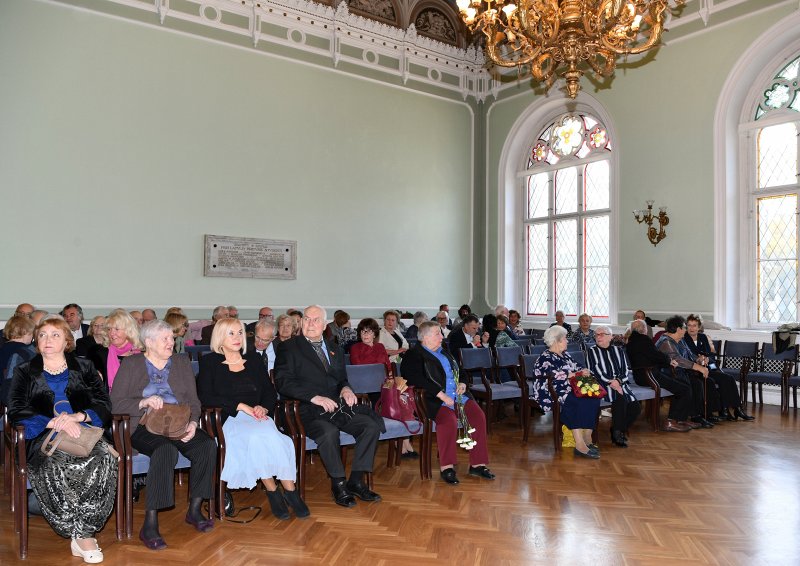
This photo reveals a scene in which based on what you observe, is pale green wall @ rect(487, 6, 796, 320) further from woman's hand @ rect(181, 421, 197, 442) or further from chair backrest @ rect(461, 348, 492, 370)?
woman's hand @ rect(181, 421, 197, 442)

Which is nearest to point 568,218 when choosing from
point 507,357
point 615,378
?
point 507,357

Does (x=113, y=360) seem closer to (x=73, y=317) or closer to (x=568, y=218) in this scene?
(x=73, y=317)

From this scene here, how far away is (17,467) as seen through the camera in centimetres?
389

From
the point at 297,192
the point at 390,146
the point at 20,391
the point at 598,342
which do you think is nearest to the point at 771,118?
the point at 598,342

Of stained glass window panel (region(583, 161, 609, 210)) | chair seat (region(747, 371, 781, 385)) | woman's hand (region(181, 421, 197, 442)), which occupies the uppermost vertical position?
stained glass window panel (region(583, 161, 609, 210))

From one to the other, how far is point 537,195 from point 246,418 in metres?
9.87

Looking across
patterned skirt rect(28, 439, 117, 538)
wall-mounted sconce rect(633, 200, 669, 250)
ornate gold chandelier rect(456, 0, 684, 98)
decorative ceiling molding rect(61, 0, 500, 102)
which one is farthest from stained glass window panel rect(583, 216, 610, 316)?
patterned skirt rect(28, 439, 117, 538)

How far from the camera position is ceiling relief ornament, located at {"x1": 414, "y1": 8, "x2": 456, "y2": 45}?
12.9m

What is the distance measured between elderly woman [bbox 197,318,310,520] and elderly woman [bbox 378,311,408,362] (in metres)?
3.43

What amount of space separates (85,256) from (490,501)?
23.4 feet

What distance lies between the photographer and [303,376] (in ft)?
16.0

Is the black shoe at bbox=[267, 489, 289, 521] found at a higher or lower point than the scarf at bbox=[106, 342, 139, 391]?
lower

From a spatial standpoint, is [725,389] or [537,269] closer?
[725,389]

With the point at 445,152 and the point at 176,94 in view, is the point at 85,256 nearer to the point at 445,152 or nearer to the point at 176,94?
the point at 176,94
